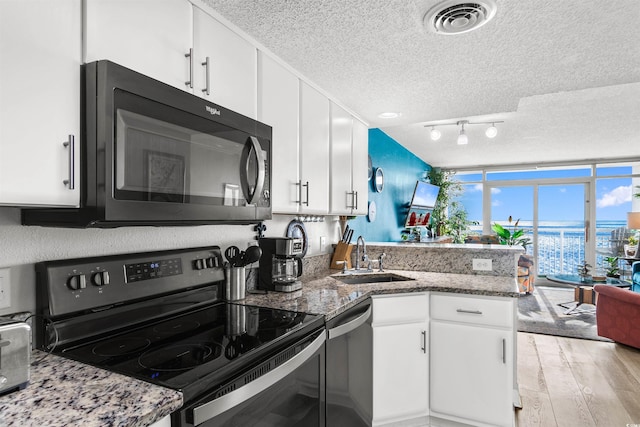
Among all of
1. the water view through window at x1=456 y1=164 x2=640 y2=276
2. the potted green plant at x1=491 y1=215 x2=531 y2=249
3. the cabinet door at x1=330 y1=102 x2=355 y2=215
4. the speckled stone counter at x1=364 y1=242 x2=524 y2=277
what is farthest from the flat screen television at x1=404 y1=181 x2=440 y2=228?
the cabinet door at x1=330 y1=102 x2=355 y2=215

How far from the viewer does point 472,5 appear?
1465 mm

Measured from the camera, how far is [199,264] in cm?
167

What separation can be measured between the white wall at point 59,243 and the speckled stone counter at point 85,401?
295 mm

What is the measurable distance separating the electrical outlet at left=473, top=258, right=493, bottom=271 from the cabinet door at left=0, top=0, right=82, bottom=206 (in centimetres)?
251

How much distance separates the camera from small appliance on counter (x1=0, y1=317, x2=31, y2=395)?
827 mm

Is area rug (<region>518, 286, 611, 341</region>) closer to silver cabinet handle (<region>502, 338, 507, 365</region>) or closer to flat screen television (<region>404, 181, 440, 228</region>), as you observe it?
flat screen television (<region>404, 181, 440, 228</region>)

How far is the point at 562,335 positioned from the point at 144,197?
4438mm

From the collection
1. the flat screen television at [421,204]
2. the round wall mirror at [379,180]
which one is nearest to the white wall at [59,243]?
the round wall mirror at [379,180]

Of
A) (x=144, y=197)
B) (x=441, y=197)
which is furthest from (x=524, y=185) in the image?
(x=144, y=197)

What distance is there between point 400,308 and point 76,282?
164cm

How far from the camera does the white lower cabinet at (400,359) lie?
2127mm

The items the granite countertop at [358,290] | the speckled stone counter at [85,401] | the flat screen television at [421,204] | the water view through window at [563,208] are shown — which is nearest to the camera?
the speckled stone counter at [85,401]

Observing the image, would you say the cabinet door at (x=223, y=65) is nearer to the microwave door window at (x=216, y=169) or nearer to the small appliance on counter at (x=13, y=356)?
the microwave door window at (x=216, y=169)

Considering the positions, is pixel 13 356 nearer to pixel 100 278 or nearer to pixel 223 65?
pixel 100 278
